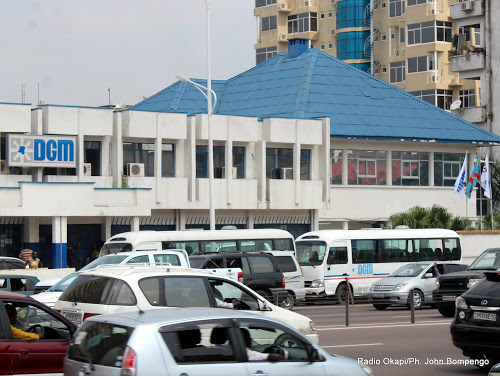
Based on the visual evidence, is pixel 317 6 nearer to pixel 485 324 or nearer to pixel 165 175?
pixel 165 175

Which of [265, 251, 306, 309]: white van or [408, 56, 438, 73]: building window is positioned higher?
[408, 56, 438, 73]: building window

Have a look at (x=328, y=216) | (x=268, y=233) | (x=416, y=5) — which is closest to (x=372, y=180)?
(x=328, y=216)

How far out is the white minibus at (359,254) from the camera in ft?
115

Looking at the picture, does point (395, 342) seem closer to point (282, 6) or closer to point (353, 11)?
point (353, 11)

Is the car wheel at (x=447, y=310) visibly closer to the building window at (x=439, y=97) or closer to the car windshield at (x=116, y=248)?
the car windshield at (x=116, y=248)

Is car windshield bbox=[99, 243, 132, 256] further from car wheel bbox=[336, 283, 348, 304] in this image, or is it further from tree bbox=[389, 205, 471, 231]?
tree bbox=[389, 205, 471, 231]

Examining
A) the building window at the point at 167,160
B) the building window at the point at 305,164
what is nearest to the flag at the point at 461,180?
the building window at the point at 305,164

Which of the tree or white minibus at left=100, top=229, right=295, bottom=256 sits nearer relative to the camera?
white minibus at left=100, top=229, right=295, bottom=256

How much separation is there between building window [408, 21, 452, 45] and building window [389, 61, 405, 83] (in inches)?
116

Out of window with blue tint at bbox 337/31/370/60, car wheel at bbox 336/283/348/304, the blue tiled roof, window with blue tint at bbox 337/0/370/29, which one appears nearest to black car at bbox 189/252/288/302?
car wheel at bbox 336/283/348/304

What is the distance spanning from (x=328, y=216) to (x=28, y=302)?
1498 inches

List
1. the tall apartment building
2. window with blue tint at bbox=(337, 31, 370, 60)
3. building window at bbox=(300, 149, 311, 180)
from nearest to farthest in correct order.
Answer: building window at bbox=(300, 149, 311, 180)
the tall apartment building
window with blue tint at bbox=(337, 31, 370, 60)

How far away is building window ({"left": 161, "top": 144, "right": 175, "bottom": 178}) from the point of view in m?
43.8

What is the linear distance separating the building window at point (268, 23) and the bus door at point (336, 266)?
60816 millimetres
